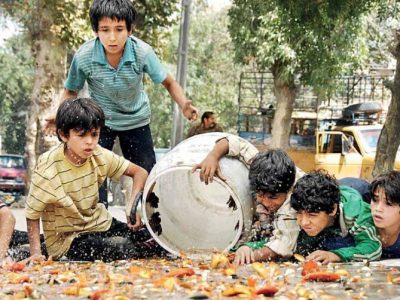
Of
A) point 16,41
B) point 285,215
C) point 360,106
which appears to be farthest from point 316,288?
point 16,41

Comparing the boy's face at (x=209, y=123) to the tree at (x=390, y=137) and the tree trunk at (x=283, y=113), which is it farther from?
the tree trunk at (x=283, y=113)

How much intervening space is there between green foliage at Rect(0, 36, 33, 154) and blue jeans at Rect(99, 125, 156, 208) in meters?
31.6

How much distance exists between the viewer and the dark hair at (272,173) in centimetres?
522

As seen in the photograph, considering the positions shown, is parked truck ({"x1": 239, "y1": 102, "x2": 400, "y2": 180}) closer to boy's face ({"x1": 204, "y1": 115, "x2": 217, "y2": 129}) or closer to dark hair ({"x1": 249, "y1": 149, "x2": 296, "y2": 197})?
boy's face ({"x1": 204, "y1": 115, "x2": 217, "y2": 129})

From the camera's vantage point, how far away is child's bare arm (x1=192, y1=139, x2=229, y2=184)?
17.9 ft

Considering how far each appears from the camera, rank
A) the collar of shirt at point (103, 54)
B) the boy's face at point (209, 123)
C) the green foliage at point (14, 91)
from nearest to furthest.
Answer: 1. the collar of shirt at point (103, 54)
2. the boy's face at point (209, 123)
3. the green foliage at point (14, 91)

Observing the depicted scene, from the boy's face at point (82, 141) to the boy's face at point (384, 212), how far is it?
1861mm

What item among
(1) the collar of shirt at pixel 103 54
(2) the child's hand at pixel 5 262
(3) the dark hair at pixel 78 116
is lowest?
(2) the child's hand at pixel 5 262

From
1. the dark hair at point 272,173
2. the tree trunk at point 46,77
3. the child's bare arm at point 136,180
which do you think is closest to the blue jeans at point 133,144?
the child's bare arm at point 136,180

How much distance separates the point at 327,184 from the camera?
511 centimetres

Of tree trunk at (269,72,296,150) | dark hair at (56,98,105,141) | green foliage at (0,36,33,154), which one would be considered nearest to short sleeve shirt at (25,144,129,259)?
dark hair at (56,98,105,141)

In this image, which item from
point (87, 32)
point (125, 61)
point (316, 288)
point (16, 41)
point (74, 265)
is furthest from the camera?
point (16, 41)

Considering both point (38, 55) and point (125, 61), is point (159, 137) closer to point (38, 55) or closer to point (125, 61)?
point (38, 55)

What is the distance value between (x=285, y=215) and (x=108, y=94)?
5.58 ft
